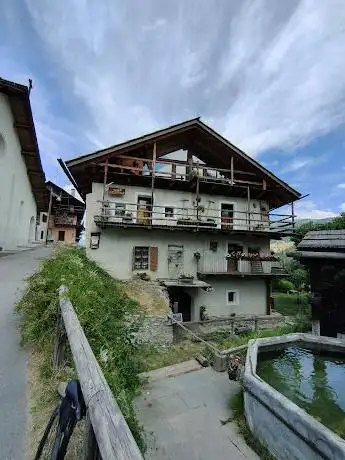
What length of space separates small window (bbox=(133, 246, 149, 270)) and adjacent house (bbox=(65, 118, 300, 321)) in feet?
0.21

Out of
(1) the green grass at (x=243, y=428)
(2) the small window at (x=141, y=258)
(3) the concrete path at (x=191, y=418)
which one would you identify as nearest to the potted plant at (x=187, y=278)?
(2) the small window at (x=141, y=258)

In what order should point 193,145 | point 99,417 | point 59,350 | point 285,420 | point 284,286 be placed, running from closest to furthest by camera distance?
point 99,417
point 59,350
point 285,420
point 193,145
point 284,286

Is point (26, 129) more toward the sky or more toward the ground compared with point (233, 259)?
more toward the sky

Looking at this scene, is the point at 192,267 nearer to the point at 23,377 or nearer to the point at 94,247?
the point at 94,247

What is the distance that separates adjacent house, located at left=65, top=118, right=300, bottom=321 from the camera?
18.6 m

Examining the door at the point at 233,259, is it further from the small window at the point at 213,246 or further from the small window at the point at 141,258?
the small window at the point at 141,258

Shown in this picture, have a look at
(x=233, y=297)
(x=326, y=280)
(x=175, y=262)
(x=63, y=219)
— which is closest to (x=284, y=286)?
(x=233, y=297)

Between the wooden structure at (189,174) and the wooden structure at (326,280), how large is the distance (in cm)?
932

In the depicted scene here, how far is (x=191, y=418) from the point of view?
823cm

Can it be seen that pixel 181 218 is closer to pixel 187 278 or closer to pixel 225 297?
pixel 187 278

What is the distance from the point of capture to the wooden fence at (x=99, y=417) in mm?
1529

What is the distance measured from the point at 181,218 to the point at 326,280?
477 inches

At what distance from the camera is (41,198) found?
73.7ft

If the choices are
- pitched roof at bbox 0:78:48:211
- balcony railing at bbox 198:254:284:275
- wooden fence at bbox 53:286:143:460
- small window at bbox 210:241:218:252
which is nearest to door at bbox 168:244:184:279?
balcony railing at bbox 198:254:284:275
